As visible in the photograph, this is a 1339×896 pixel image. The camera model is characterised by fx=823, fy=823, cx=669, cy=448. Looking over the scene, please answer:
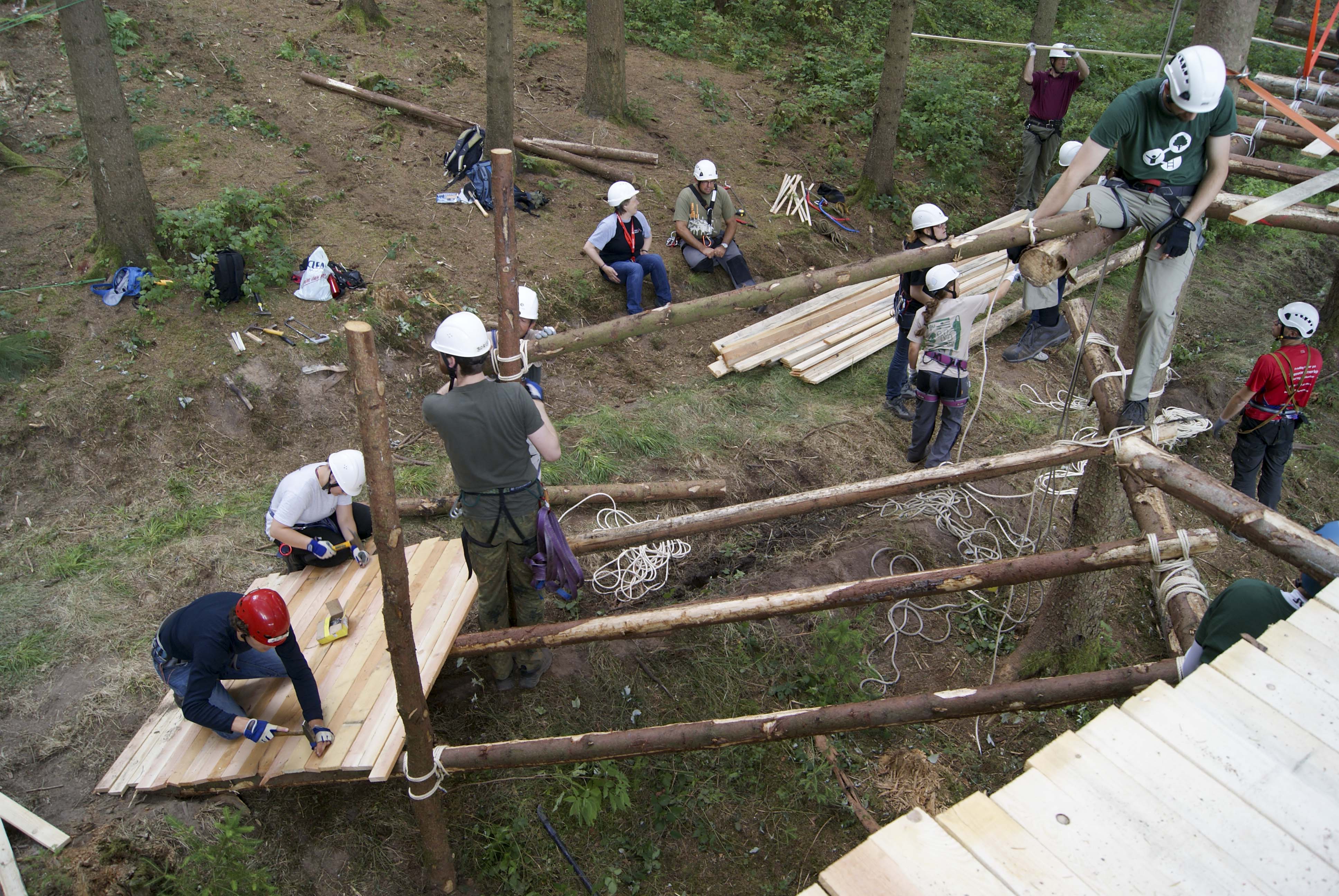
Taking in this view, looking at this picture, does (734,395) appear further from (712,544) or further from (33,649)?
(33,649)

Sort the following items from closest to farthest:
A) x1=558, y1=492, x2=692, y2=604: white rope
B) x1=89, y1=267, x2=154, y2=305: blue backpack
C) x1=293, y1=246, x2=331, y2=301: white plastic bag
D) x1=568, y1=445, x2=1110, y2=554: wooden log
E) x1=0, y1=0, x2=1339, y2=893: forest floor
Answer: x1=0, y1=0, x2=1339, y2=893: forest floor, x1=568, y1=445, x2=1110, y2=554: wooden log, x1=558, y1=492, x2=692, y2=604: white rope, x1=89, y1=267, x2=154, y2=305: blue backpack, x1=293, y1=246, x2=331, y2=301: white plastic bag

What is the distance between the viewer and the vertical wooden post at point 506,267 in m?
3.88

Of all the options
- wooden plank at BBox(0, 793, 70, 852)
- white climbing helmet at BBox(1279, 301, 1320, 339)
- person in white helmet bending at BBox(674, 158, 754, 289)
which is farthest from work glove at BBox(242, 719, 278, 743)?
white climbing helmet at BBox(1279, 301, 1320, 339)

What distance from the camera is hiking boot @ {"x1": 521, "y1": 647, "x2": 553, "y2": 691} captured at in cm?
525

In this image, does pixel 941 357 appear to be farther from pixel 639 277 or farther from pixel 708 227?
pixel 708 227

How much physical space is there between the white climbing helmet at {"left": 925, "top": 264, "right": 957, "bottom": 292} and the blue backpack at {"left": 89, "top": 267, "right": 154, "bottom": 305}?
22.3 ft

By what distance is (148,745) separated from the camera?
174 inches

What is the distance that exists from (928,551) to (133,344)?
6.83m

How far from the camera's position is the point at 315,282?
25.4 ft

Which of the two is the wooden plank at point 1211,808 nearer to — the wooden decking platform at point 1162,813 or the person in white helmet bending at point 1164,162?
the wooden decking platform at point 1162,813

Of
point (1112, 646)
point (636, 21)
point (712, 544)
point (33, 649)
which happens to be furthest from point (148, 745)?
point (636, 21)

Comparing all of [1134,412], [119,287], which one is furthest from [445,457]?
[1134,412]

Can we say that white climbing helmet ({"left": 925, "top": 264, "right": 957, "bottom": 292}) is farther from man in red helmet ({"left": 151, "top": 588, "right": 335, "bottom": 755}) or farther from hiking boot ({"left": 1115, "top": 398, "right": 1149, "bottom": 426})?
man in red helmet ({"left": 151, "top": 588, "right": 335, "bottom": 755})

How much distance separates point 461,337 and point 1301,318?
21.1ft
